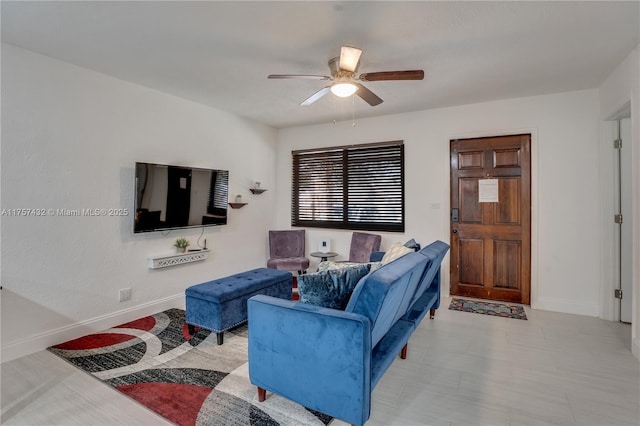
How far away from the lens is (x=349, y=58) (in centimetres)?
241

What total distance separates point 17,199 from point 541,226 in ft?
17.6

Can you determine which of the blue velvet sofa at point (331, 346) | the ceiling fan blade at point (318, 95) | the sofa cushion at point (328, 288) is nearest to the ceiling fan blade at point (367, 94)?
the ceiling fan blade at point (318, 95)

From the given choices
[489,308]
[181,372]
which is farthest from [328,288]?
[489,308]

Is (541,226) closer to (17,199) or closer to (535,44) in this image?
(535,44)

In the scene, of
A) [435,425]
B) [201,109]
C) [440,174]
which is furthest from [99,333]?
[440,174]

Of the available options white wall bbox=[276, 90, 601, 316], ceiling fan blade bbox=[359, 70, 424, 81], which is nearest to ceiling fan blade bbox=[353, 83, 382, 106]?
ceiling fan blade bbox=[359, 70, 424, 81]

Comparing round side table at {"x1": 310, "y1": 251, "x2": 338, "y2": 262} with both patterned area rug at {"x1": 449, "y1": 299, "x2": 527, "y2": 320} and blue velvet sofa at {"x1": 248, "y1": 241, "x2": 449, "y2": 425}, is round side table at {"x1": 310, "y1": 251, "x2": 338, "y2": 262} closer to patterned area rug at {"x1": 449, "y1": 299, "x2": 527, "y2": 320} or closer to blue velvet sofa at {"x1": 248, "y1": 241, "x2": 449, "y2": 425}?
patterned area rug at {"x1": 449, "y1": 299, "x2": 527, "y2": 320}

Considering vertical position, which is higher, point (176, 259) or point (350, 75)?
point (350, 75)

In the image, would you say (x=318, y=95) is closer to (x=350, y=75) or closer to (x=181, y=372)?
(x=350, y=75)

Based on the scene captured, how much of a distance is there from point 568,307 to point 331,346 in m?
3.52

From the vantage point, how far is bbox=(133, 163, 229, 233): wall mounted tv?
136 inches

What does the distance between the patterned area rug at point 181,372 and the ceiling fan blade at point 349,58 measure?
2.44m

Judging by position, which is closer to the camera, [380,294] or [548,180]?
[380,294]

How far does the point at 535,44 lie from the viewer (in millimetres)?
2611
